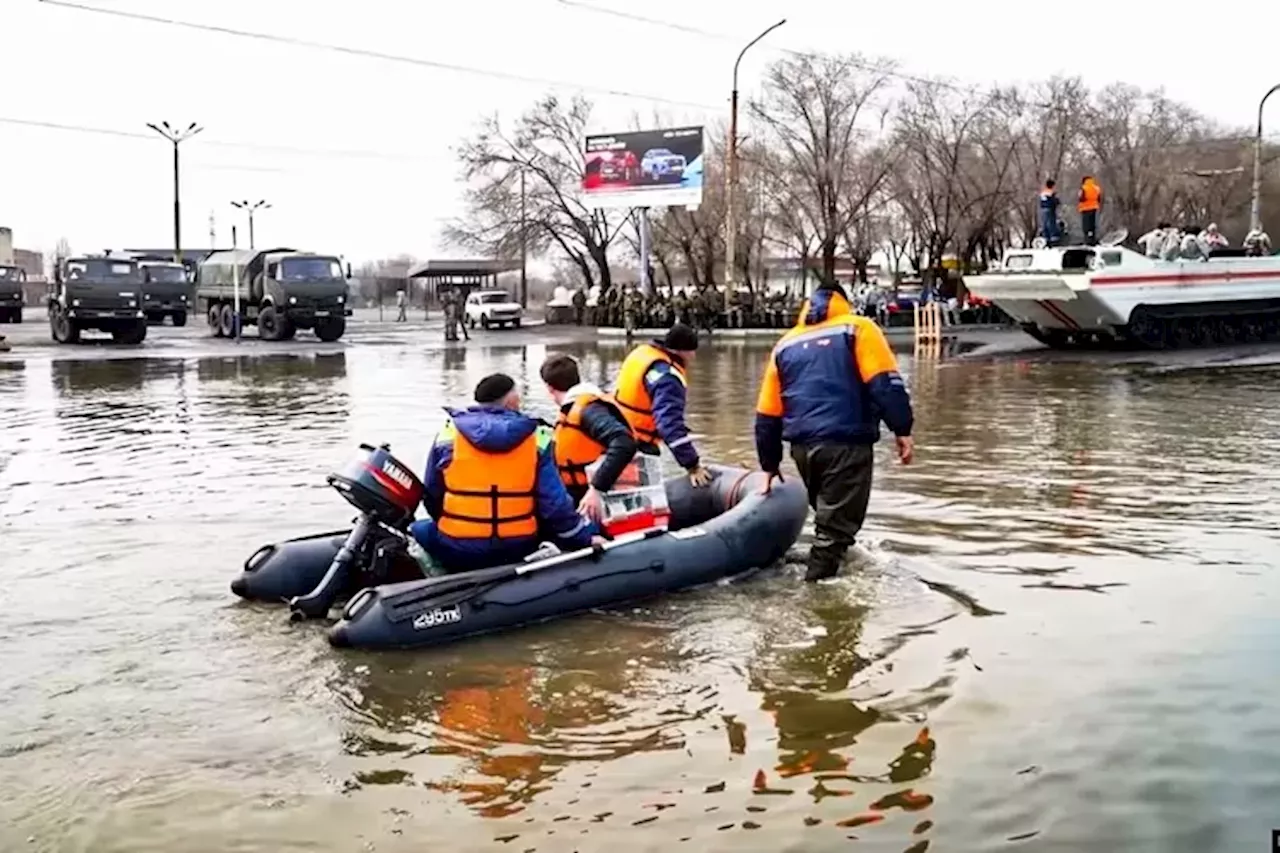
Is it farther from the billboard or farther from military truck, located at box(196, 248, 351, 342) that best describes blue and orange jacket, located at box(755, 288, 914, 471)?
the billboard

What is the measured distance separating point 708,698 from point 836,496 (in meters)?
2.30

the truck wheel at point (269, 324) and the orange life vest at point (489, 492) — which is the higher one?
the truck wheel at point (269, 324)

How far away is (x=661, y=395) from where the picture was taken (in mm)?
8211

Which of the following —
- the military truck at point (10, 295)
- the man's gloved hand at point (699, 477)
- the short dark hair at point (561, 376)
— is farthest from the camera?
the military truck at point (10, 295)

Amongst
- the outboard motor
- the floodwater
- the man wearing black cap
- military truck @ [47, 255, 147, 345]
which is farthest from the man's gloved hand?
military truck @ [47, 255, 147, 345]

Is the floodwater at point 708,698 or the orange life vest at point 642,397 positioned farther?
the orange life vest at point 642,397

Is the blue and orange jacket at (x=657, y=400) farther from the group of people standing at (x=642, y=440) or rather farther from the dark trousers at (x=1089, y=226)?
the dark trousers at (x=1089, y=226)

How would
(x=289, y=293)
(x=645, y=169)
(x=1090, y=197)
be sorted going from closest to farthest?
(x=1090, y=197), (x=289, y=293), (x=645, y=169)

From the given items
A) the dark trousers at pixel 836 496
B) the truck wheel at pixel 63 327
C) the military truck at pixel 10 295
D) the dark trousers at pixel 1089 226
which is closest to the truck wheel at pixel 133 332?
the truck wheel at pixel 63 327

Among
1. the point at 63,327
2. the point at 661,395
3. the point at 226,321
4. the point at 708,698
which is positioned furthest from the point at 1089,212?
the point at 226,321

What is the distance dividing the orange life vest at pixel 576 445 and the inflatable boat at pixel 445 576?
0.57m

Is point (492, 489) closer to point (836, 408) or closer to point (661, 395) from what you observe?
point (661, 395)

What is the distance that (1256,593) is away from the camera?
24.1ft

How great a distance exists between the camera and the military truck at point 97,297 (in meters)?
33.5
